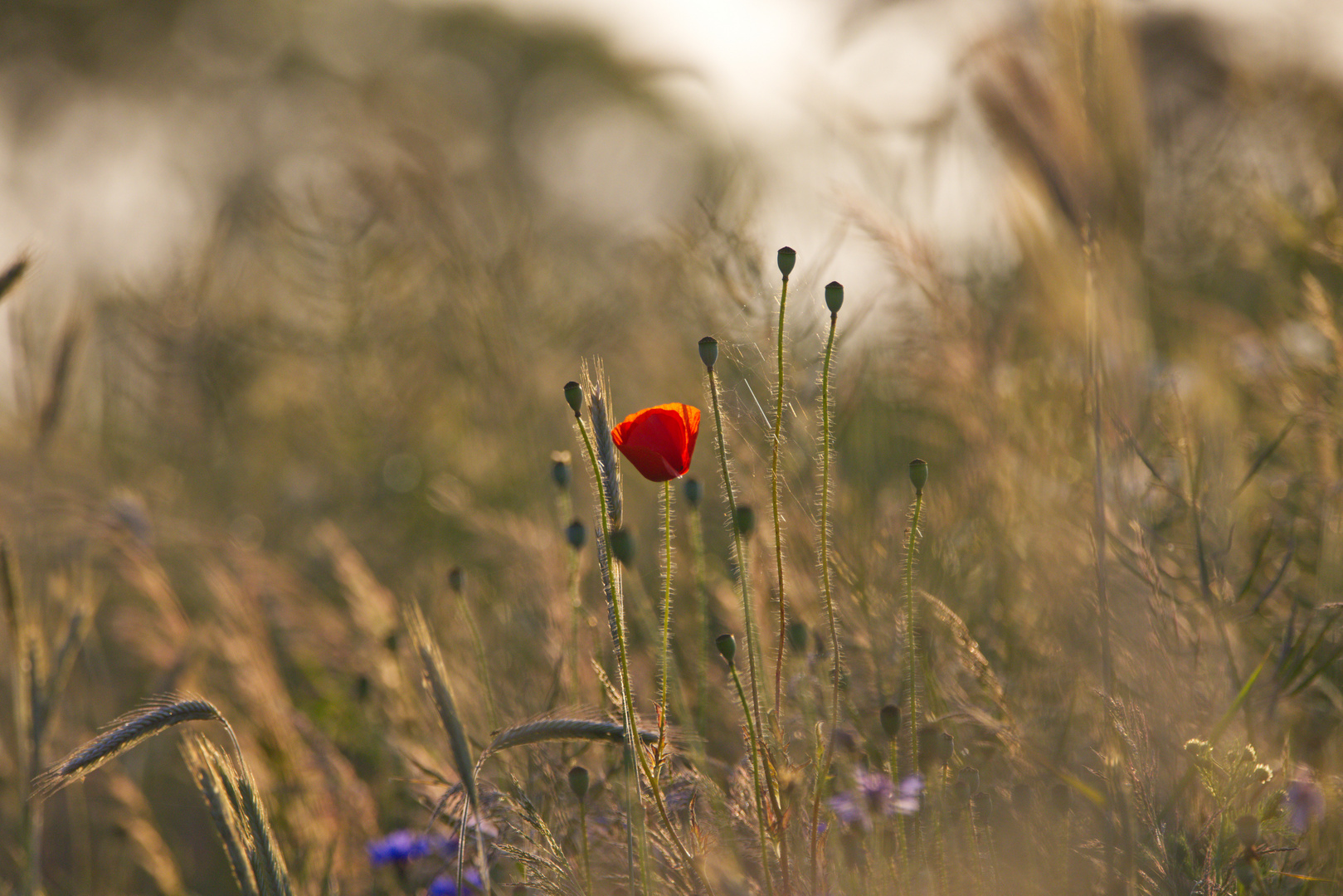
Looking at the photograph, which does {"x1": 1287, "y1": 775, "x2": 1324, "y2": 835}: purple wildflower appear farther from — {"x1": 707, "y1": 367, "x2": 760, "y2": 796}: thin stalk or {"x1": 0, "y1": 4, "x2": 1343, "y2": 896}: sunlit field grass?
{"x1": 707, "y1": 367, "x2": 760, "y2": 796}: thin stalk

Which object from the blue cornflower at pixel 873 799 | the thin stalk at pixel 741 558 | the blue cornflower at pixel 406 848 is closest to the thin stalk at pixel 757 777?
the thin stalk at pixel 741 558

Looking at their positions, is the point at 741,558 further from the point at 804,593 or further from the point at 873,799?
the point at 804,593

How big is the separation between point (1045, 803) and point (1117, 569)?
343 millimetres

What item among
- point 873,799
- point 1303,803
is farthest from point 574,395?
point 1303,803

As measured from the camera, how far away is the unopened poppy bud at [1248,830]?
1122 mm

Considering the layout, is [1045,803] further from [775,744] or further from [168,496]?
[168,496]

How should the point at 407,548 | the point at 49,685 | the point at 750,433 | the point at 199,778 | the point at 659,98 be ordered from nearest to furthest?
the point at 199,778 → the point at 49,685 → the point at 750,433 → the point at 407,548 → the point at 659,98

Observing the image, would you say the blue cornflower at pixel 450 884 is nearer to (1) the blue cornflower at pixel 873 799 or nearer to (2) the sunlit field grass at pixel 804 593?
(2) the sunlit field grass at pixel 804 593

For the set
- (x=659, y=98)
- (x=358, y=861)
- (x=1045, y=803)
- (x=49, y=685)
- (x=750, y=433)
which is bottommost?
(x=358, y=861)

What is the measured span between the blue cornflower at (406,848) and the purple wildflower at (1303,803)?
112 cm

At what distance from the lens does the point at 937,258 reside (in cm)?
197

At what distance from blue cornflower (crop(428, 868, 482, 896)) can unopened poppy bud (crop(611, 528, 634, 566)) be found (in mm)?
527

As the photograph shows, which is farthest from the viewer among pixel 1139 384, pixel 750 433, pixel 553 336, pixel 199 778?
pixel 553 336

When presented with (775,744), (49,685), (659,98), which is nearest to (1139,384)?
(775,744)
